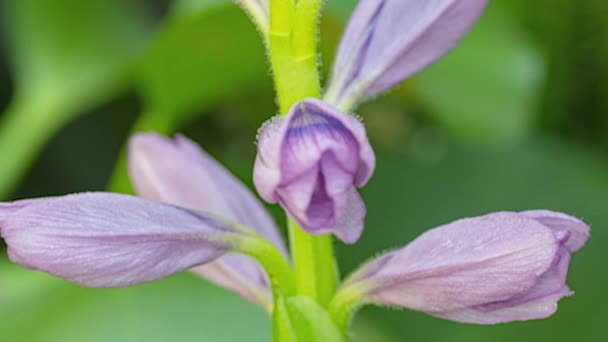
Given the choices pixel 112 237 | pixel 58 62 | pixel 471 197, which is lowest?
pixel 471 197

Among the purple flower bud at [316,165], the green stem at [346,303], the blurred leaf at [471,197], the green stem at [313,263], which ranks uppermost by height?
the purple flower bud at [316,165]

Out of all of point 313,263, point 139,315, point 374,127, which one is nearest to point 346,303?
point 313,263

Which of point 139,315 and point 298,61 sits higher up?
point 298,61

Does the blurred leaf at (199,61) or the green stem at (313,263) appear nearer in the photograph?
the green stem at (313,263)

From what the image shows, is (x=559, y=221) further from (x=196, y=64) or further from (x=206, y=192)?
(x=196, y=64)

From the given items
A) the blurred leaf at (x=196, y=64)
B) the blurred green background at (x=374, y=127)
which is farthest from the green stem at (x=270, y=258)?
the blurred leaf at (x=196, y=64)

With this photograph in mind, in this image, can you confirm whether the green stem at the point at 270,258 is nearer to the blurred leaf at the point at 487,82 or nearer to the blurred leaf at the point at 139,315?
the blurred leaf at the point at 139,315

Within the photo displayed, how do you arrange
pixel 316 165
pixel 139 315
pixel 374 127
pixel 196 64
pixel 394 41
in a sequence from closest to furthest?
pixel 316 165
pixel 394 41
pixel 139 315
pixel 196 64
pixel 374 127
